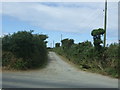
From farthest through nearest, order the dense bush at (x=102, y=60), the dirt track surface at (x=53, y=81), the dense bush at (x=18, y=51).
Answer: the dense bush at (x=18, y=51)
the dense bush at (x=102, y=60)
the dirt track surface at (x=53, y=81)

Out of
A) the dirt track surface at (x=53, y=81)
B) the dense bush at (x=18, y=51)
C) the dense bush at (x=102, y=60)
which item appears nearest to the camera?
the dirt track surface at (x=53, y=81)

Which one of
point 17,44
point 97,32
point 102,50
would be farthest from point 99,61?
point 17,44

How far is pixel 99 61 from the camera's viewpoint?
1034 inches

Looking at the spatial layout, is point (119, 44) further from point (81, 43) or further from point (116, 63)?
point (81, 43)

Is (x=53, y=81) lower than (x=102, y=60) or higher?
lower

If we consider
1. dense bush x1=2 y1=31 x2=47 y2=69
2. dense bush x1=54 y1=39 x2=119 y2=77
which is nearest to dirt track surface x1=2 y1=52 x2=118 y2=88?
dense bush x1=54 y1=39 x2=119 y2=77

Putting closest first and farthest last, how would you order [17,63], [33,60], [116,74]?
[116,74], [17,63], [33,60]

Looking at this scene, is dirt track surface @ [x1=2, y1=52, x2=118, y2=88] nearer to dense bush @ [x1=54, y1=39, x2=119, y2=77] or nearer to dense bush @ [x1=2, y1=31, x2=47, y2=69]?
dense bush @ [x1=54, y1=39, x2=119, y2=77]

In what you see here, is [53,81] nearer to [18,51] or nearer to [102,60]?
[18,51]

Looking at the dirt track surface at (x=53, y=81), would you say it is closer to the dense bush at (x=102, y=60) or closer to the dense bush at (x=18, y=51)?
the dense bush at (x=102, y=60)

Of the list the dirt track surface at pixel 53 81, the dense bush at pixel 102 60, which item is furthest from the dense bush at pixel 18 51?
the dense bush at pixel 102 60

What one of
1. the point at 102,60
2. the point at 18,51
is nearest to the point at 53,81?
the point at 18,51

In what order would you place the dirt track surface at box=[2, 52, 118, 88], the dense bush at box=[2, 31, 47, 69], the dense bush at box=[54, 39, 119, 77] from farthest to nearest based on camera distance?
the dense bush at box=[2, 31, 47, 69]
the dense bush at box=[54, 39, 119, 77]
the dirt track surface at box=[2, 52, 118, 88]

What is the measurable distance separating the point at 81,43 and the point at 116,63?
12.5m
